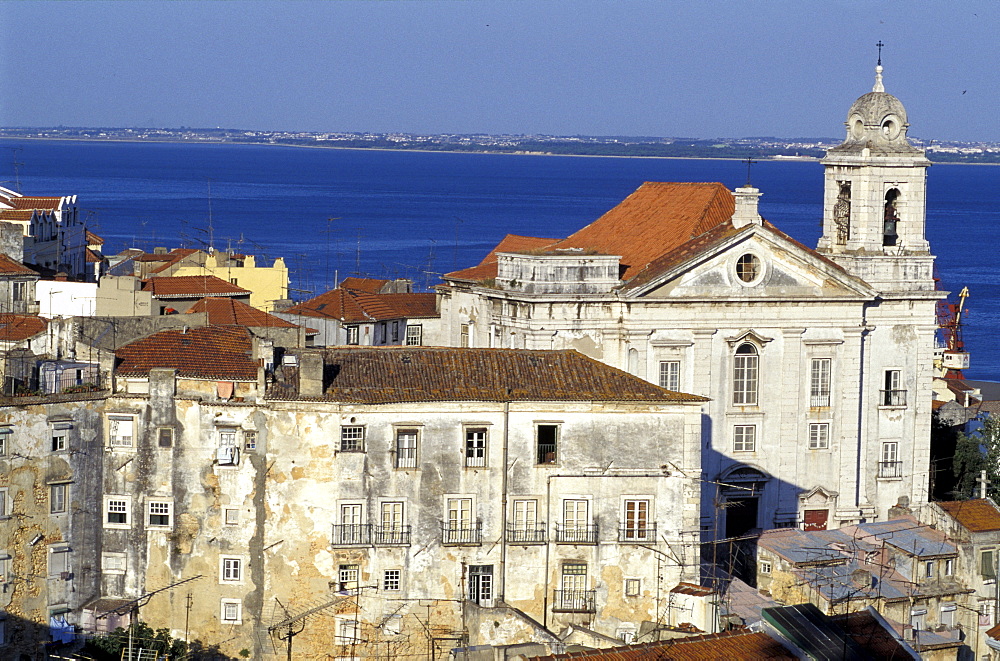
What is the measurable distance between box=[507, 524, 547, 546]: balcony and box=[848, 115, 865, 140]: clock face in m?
18.4

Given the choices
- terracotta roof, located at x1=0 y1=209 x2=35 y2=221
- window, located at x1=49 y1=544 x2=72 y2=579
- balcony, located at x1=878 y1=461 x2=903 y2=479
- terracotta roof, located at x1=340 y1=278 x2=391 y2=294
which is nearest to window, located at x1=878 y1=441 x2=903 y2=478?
balcony, located at x1=878 y1=461 x2=903 y2=479

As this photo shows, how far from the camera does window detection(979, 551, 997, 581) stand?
47.6 m

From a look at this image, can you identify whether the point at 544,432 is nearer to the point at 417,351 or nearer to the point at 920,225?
the point at 417,351

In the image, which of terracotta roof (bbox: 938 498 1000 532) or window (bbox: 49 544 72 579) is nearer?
window (bbox: 49 544 72 579)

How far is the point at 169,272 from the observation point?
77.8m

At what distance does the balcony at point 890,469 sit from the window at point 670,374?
6933mm

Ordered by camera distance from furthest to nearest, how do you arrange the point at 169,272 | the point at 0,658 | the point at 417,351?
1. the point at 169,272
2. the point at 417,351
3. the point at 0,658

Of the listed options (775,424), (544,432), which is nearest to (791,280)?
(775,424)

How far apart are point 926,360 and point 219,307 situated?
22350 millimetres

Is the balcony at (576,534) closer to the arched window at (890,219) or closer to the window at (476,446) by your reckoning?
the window at (476,446)

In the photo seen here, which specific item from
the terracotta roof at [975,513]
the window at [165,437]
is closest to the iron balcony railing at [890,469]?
the terracotta roof at [975,513]

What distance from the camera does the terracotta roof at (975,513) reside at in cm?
4825

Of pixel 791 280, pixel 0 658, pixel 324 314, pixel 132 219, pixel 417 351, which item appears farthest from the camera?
pixel 132 219

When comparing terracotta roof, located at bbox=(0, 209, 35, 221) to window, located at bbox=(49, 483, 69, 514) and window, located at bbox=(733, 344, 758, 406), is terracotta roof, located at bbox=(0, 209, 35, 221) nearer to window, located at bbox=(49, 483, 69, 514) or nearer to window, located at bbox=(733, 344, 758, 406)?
window, located at bbox=(49, 483, 69, 514)
